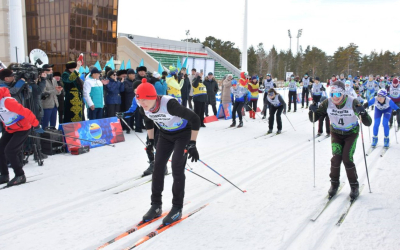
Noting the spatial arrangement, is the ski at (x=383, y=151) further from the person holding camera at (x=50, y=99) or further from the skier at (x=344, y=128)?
the person holding camera at (x=50, y=99)

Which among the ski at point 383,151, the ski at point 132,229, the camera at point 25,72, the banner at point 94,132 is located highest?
the camera at point 25,72

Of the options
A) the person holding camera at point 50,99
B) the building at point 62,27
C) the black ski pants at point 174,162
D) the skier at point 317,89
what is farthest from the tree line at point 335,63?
the black ski pants at point 174,162

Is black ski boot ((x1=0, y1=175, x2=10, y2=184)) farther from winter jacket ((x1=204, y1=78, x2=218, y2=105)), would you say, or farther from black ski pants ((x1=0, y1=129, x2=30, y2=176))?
winter jacket ((x1=204, y1=78, x2=218, y2=105))

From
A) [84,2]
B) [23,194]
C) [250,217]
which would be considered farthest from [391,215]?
[84,2]

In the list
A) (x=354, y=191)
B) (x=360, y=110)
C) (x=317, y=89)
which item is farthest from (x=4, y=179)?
(x=317, y=89)

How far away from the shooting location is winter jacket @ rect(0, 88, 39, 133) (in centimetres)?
498

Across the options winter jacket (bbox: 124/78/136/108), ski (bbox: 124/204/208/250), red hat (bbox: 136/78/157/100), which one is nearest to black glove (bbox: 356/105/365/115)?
ski (bbox: 124/204/208/250)

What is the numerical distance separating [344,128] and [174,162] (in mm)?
2566

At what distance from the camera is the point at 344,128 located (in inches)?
184

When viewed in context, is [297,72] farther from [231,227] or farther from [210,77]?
[231,227]

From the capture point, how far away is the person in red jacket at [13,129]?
5016mm

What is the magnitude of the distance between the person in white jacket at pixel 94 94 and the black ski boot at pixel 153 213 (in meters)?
5.41

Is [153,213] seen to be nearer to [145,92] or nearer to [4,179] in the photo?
[145,92]

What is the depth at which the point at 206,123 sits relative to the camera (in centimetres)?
1263
